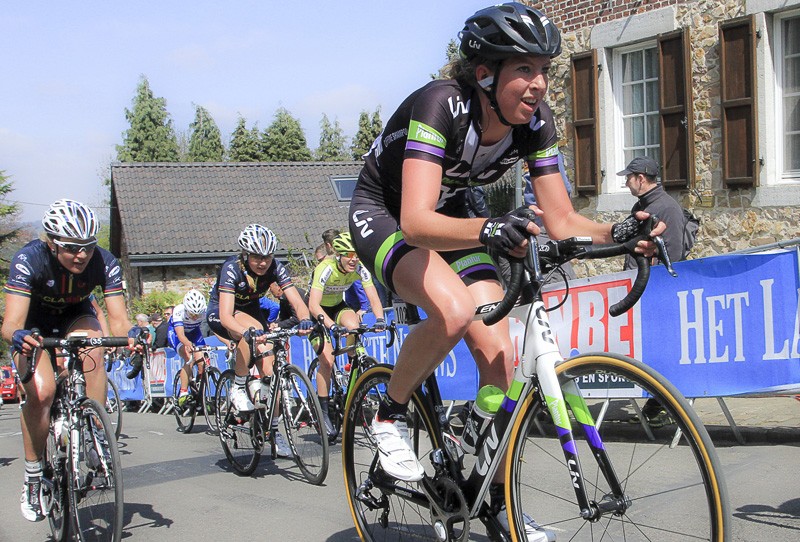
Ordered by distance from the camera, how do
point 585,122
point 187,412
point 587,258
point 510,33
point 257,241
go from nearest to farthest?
point 587,258
point 510,33
point 257,241
point 187,412
point 585,122

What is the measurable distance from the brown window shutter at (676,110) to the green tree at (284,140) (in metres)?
56.4

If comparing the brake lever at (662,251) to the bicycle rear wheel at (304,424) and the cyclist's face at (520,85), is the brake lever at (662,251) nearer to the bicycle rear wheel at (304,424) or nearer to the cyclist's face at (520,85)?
the cyclist's face at (520,85)

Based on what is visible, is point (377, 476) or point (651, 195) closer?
point (377, 476)

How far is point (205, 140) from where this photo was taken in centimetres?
8069

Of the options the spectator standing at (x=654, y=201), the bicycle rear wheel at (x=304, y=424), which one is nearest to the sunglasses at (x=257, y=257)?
the bicycle rear wheel at (x=304, y=424)

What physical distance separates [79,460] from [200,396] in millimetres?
6736

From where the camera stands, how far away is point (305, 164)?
42.1 meters

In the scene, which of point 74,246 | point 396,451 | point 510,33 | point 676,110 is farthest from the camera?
point 676,110

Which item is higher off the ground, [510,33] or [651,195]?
[510,33]

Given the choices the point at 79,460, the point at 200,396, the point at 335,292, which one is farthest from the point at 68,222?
the point at 200,396

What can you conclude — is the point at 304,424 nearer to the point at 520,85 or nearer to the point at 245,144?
the point at 520,85

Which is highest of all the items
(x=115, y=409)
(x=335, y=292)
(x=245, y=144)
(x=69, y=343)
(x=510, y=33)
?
(x=245, y=144)

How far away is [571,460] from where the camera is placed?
3.17m

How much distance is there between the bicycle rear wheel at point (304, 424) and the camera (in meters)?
7.09
